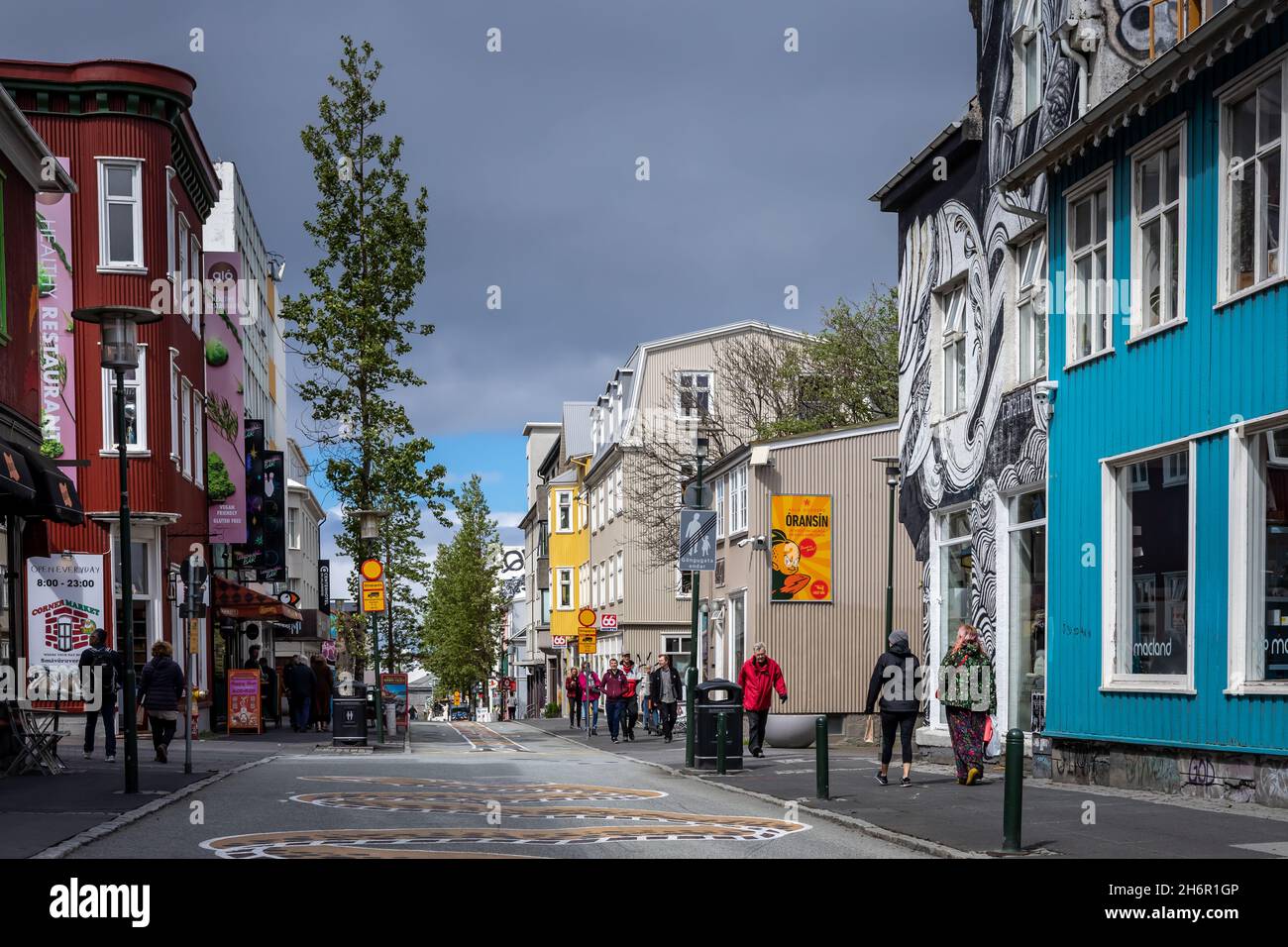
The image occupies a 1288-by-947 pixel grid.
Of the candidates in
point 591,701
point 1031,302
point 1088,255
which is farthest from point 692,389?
point 1088,255

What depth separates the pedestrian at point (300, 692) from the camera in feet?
125

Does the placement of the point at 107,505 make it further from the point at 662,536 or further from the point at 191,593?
the point at 662,536

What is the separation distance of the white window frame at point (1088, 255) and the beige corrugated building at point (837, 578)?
17.1 meters

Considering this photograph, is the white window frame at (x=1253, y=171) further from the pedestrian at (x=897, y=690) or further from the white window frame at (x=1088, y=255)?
the pedestrian at (x=897, y=690)

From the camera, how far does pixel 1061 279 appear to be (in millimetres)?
20344

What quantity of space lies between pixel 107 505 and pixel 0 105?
1366 cm

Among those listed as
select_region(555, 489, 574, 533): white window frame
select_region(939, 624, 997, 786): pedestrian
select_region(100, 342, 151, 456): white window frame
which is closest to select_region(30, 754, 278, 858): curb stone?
select_region(939, 624, 997, 786): pedestrian

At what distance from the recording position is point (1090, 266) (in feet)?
64.9

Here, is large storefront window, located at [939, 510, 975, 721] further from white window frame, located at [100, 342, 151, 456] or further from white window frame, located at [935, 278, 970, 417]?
white window frame, located at [100, 342, 151, 456]

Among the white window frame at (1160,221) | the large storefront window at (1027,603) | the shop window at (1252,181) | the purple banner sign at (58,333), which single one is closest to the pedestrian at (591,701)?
the purple banner sign at (58,333)

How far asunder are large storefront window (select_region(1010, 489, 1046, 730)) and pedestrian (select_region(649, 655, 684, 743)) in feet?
51.0

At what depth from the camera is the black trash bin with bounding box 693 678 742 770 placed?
23.3 metres

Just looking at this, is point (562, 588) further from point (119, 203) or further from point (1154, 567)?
point (1154, 567)
